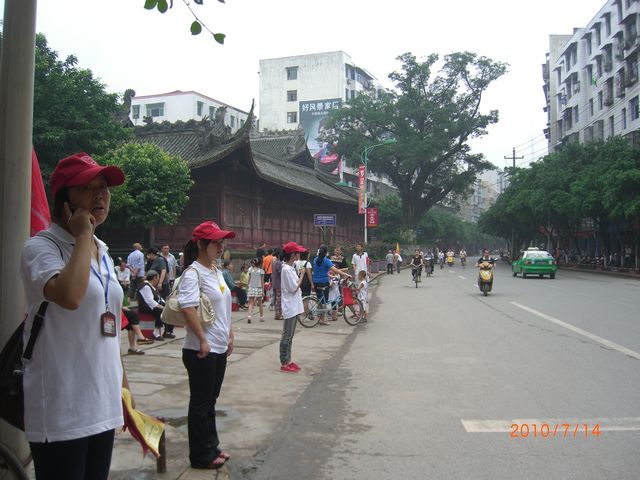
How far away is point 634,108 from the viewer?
3888cm

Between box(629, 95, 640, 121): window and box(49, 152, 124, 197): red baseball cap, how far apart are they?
42.6 metres

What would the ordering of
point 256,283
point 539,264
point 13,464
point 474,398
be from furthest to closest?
point 539,264, point 256,283, point 474,398, point 13,464

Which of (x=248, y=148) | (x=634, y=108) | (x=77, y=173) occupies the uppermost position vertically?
(x=634, y=108)

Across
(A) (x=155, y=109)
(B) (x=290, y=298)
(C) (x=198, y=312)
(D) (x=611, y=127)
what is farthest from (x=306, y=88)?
(C) (x=198, y=312)

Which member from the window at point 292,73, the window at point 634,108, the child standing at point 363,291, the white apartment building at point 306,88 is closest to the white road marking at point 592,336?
the child standing at point 363,291

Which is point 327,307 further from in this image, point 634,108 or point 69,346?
point 634,108

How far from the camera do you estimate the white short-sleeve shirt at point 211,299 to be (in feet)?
12.9

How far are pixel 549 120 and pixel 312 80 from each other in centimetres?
2838

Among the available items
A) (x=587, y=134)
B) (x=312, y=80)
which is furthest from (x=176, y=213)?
(x=312, y=80)

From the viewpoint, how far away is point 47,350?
7.02ft

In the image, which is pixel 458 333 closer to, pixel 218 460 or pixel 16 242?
pixel 218 460

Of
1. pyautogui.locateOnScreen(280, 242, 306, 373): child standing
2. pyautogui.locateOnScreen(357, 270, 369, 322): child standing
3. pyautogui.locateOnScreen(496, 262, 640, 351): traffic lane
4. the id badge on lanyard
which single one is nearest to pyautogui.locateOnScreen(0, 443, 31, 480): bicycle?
the id badge on lanyard
